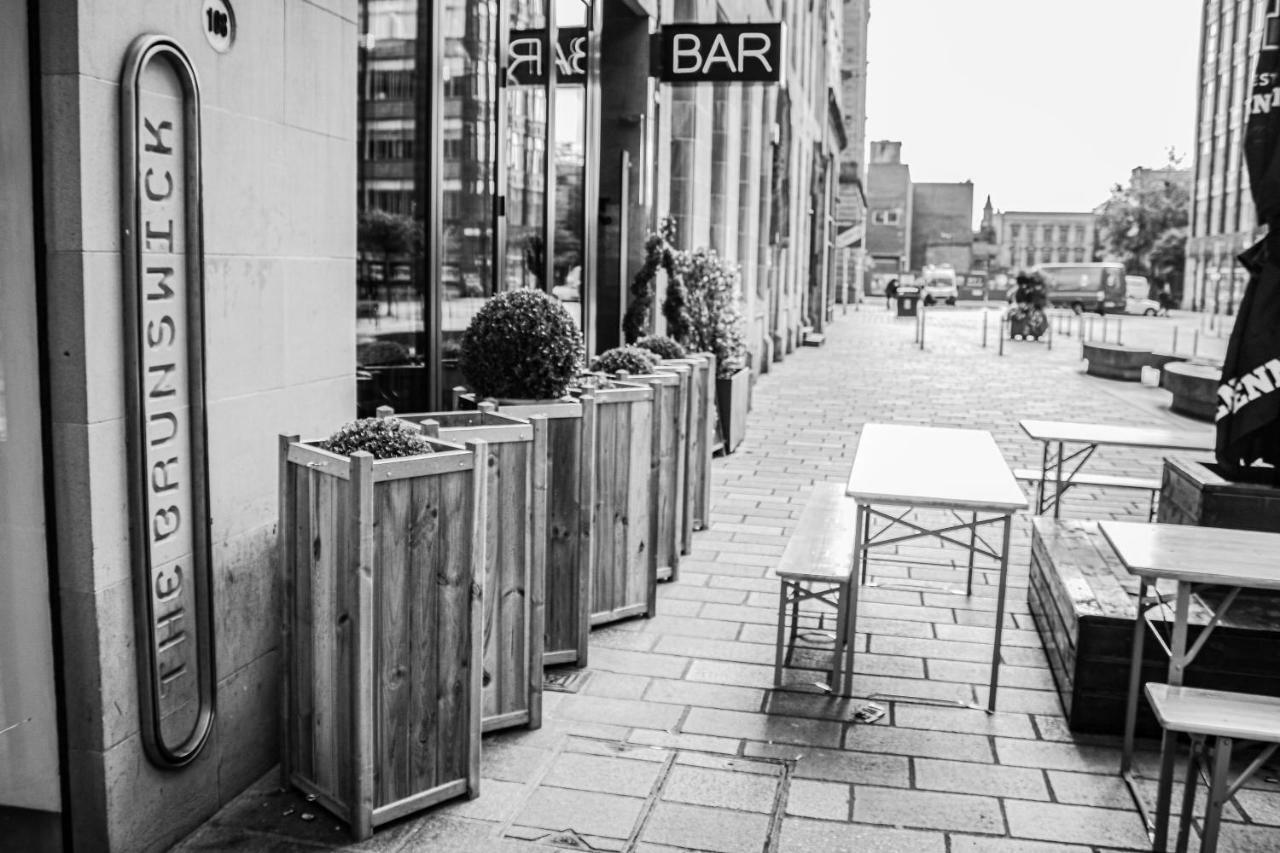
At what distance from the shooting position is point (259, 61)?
13.5 feet

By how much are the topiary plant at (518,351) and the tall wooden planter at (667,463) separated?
773 mm

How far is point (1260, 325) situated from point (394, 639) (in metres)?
4.10

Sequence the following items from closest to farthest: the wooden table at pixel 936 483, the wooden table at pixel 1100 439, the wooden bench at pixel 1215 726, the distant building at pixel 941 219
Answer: the wooden bench at pixel 1215 726
the wooden table at pixel 936 483
the wooden table at pixel 1100 439
the distant building at pixel 941 219

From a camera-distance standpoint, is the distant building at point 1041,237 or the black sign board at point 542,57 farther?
the distant building at point 1041,237

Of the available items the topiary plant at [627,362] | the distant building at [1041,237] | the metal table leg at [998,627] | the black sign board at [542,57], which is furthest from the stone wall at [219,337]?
the distant building at [1041,237]

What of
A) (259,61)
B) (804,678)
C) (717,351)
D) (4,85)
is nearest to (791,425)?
(717,351)

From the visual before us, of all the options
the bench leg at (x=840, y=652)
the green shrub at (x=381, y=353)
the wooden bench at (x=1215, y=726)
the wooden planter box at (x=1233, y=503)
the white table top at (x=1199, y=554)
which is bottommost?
the bench leg at (x=840, y=652)

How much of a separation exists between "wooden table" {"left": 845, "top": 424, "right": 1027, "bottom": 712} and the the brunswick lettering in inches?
41.2

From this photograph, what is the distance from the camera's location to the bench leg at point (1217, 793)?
11.4 feet

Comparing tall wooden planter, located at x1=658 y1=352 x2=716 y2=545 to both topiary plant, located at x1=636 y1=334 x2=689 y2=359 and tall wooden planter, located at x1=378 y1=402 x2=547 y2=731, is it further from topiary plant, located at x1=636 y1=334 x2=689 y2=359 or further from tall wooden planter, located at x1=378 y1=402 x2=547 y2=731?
tall wooden planter, located at x1=378 y1=402 x2=547 y2=731

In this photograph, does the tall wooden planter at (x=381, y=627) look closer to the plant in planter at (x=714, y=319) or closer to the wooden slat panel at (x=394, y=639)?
the wooden slat panel at (x=394, y=639)

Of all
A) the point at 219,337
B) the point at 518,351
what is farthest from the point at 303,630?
the point at 518,351

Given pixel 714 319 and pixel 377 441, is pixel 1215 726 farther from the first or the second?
pixel 714 319

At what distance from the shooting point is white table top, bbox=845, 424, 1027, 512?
5.02 metres
